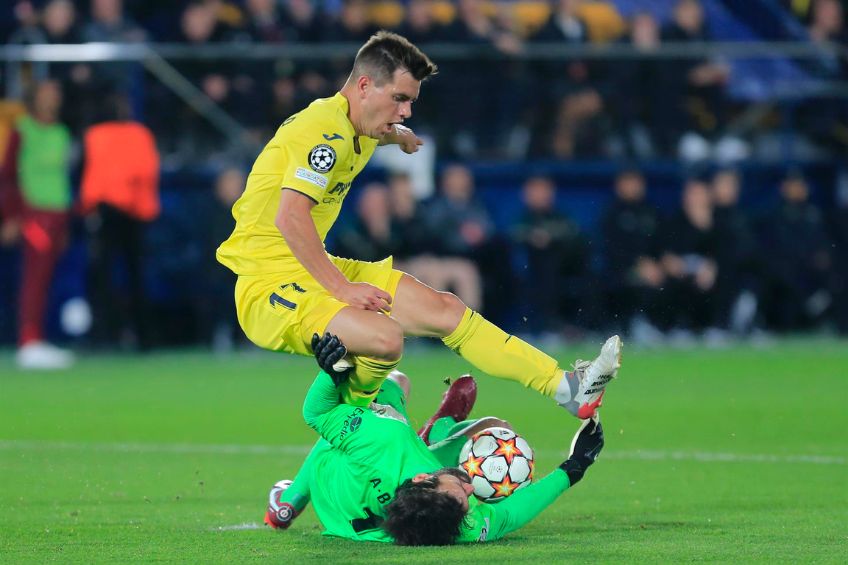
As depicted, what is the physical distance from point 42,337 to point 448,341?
969 centimetres

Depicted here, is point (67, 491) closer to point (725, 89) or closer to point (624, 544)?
point (624, 544)

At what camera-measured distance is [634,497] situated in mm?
8273

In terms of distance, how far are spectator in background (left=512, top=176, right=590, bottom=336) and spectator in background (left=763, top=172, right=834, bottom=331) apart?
94.6 inches

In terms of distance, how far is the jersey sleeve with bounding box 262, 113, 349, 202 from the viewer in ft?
24.4

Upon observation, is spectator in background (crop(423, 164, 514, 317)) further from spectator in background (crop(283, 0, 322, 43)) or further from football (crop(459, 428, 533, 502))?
football (crop(459, 428, 533, 502))

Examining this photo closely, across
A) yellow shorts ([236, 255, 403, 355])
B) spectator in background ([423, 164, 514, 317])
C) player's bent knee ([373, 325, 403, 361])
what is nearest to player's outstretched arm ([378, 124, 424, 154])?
yellow shorts ([236, 255, 403, 355])

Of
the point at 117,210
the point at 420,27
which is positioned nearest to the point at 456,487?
the point at 117,210

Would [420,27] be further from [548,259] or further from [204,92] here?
[548,259]

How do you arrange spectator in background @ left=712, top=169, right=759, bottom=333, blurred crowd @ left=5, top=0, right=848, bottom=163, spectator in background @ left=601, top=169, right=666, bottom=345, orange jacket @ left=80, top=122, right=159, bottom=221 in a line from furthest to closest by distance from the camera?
spectator in background @ left=712, top=169, right=759, bottom=333, blurred crowd @ left=5, top=0, right=848, bottom=163, spectator in background @ left=601, top=169, right=666, bottom=345, orange jacket @ left=80, top=122, right=159, bottom=221

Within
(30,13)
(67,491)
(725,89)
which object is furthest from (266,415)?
(725,89)

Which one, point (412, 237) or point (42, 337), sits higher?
point (412, 237)

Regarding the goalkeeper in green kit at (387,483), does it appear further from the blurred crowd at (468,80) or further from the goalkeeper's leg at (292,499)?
the blurred crowd at (468,80)

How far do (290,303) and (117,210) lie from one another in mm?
9020

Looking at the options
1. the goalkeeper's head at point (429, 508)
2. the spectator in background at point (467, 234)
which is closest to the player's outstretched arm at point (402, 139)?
the goalkeeper's head at point (429, 508)
